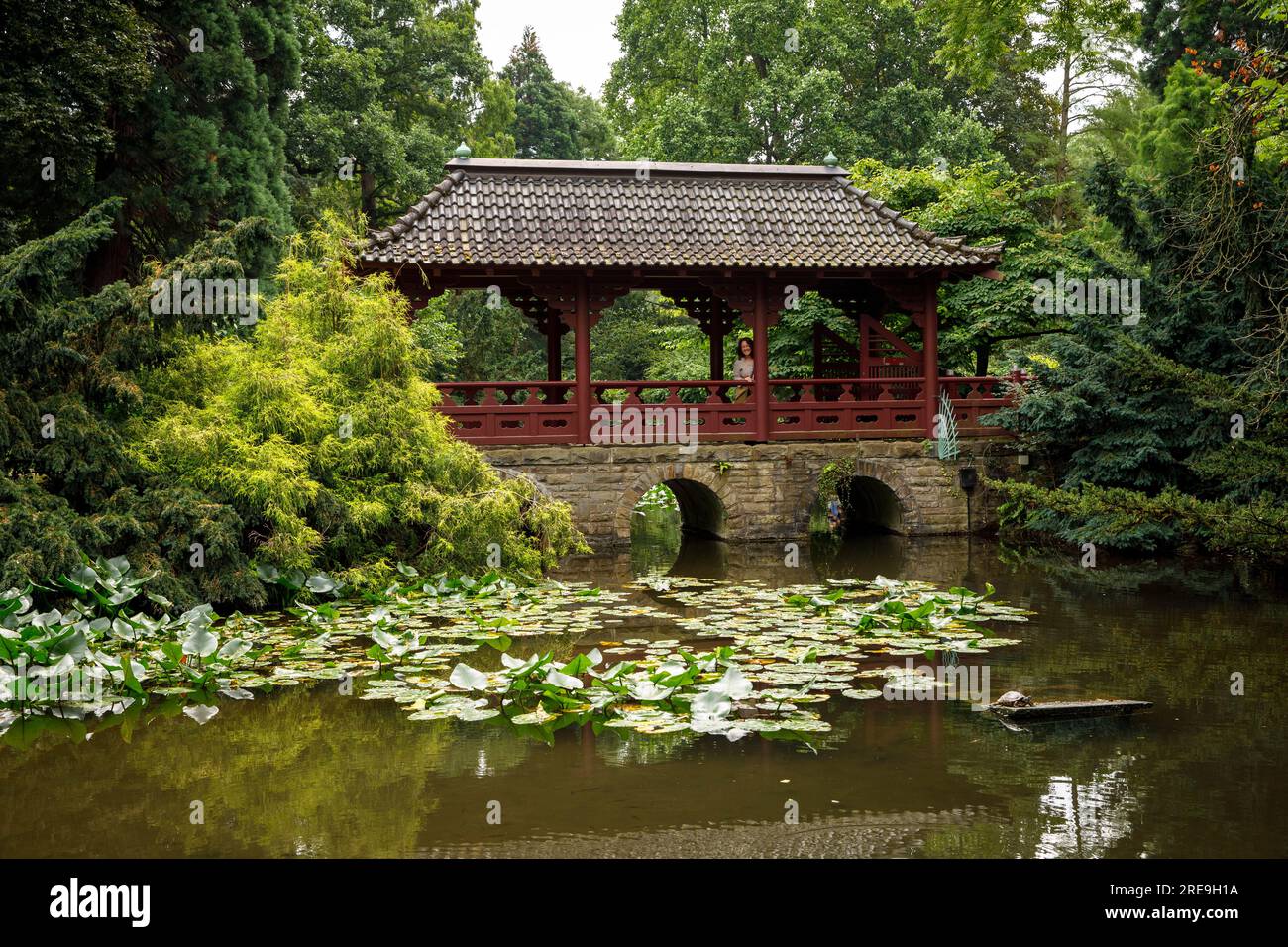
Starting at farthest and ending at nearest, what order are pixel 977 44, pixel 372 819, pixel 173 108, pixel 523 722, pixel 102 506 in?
pixel 173 108
pixel 977 44
pixel 102 506
pixel 523 722
pixel 372 819

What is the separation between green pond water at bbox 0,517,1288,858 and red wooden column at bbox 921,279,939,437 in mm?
8840

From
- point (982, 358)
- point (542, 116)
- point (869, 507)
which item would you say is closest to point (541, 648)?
point (869, 507)

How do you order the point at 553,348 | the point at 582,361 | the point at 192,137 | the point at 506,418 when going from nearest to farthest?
1. the point at 506,418
2. the point at 582,361
3. the point at 192,137
4. the point at 553,348

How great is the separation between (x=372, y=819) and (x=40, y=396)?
19.6ft

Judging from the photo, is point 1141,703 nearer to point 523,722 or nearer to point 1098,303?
point 523,722

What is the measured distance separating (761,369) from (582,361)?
2.48 m

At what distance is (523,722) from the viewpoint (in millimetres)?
6031

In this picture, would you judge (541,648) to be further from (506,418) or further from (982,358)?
(982,358)

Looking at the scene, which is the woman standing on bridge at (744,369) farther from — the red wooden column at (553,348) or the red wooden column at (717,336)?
the red wooden column at (553,348)

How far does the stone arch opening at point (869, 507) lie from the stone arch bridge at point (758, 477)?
4.6 inches

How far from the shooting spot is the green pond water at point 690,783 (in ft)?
14.4

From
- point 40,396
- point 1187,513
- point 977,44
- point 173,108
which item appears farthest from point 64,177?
point 1187,513

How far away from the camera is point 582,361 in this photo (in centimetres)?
1527

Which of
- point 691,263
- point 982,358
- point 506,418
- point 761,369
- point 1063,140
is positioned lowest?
point 506,418
